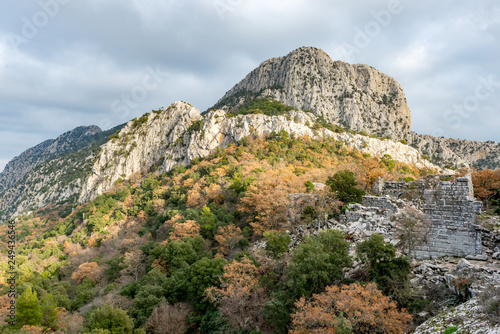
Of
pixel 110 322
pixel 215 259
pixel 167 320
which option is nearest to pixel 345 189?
pixel 215 259

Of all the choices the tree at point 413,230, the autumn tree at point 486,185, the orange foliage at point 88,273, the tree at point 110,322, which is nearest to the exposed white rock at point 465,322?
the tree at point 413,230

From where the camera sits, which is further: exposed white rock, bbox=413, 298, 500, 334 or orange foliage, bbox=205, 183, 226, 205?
orange foliage, bbox=205, 183, 226, 205

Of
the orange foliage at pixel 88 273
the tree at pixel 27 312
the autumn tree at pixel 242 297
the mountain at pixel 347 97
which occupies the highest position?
the mountain at pixel 347 97

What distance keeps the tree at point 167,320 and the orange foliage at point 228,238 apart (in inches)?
359

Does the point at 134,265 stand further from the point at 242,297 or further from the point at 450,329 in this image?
the point at 450,329

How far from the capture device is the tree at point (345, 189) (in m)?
23.5

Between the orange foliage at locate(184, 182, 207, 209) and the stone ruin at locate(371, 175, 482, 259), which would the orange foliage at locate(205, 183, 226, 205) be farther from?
the stone ruin at locate(371, 175, 482, 259)

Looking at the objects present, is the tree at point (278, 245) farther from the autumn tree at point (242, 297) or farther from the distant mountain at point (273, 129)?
the distant mountain at point (273, 129)

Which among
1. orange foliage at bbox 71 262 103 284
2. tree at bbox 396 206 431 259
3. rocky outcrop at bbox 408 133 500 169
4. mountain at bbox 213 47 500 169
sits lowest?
orange foliage at bbox 71 262 103 284

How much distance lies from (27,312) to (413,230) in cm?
2728

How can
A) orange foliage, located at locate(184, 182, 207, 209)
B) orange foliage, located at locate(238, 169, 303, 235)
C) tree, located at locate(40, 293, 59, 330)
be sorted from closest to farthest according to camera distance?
tree, located at locate(40, 293, 59, 330) → orange foliage, located at locate(238, 169, 303, 235) → orange foliage, located at locate(184, 182, 207, 209)

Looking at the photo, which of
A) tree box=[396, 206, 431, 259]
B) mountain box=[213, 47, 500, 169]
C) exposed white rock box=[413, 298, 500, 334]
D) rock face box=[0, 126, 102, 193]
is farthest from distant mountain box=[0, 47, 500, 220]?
exposed white rock box=[413, 298, 500, 334]

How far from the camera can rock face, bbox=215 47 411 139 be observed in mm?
105625

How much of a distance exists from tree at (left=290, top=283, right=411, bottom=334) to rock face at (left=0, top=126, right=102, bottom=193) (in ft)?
592
